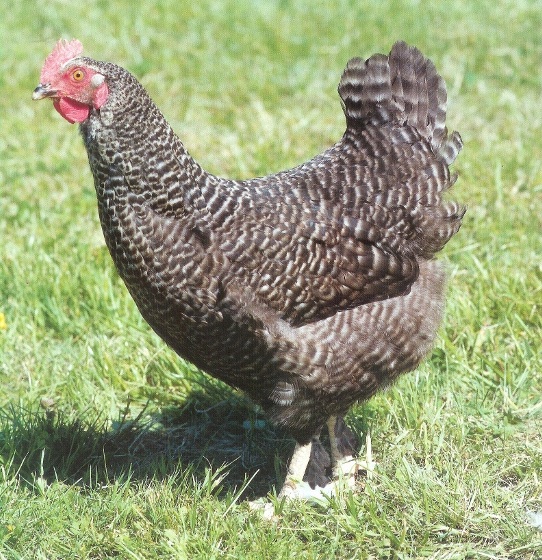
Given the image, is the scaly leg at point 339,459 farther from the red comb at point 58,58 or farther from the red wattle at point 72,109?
the red comb at point 58,58

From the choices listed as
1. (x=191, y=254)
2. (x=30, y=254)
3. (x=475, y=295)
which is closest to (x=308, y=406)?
(x=191, y=254)

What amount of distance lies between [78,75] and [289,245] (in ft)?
3.52

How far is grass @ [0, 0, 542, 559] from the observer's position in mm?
3609

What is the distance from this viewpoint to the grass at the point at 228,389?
3.61m

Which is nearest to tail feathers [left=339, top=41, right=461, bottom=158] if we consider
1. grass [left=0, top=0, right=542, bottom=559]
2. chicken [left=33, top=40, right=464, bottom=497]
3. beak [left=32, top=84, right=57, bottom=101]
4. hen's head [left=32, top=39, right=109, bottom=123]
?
chicken [left=33, top=40, right=464, bottom=497]

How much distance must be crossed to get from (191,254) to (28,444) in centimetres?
134

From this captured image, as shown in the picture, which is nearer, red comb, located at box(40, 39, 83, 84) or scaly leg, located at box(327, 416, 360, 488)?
red comb, located at box(40, 39, 83, 84)

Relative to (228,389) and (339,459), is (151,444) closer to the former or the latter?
(228,389)

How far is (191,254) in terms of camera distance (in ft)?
11.4

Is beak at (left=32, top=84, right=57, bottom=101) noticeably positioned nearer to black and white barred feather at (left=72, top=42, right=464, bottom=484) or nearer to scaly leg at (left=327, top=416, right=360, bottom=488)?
black and white barred feather at (left=72, top=42, right=464, bottom=484)

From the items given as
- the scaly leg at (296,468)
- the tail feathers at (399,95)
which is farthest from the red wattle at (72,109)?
the scaly leg at (296,468)

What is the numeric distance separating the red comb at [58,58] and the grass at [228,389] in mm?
1653

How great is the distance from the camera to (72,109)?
3420 mm

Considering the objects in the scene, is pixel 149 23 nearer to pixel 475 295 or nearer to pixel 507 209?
pixel 507 209
